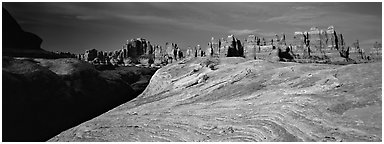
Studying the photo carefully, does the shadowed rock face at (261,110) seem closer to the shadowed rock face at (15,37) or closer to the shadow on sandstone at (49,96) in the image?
the shadow on sandstone at (49,96)

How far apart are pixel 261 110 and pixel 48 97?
425 inches

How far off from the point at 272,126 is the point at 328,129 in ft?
5.16

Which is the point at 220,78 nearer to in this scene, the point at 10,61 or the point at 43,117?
the point at 43,117

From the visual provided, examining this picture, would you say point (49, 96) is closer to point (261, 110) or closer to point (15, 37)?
point (261, 110)

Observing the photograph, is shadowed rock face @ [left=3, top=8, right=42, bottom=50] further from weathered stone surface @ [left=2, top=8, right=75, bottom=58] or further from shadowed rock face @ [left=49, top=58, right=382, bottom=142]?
shadowed rock face @ [left=49, top=58, right=382, bottom=142]

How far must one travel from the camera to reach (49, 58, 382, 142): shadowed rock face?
29.5 ft

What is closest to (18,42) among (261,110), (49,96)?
(49,96)

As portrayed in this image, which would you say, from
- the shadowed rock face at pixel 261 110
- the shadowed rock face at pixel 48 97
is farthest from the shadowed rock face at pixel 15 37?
the shadowed rock face at pixel 261 110

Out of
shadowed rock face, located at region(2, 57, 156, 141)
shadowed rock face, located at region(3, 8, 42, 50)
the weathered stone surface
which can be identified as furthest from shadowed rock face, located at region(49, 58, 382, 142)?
shadowed rock face, located at region(3, 8, 42, 50)

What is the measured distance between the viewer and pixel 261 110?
10469 mm

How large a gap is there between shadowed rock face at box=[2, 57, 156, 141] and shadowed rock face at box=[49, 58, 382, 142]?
9.75ft

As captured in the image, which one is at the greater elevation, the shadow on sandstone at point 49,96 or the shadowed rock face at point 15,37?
the shadowed rock face at point 15,37

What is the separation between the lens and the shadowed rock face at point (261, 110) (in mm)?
8984

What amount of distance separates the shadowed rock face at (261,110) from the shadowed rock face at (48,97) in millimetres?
2973
